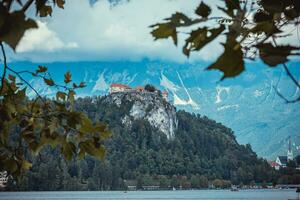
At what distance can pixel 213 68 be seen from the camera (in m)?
0.92

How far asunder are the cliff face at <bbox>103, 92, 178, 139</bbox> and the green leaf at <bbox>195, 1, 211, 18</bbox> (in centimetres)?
18331

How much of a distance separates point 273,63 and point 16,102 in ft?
5.35

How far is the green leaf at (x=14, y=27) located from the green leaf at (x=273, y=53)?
0.45 m

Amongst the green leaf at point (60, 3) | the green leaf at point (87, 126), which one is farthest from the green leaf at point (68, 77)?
the green leaf at point (87, 126)

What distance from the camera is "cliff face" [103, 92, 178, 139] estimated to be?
187 meters

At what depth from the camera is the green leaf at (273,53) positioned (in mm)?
1000

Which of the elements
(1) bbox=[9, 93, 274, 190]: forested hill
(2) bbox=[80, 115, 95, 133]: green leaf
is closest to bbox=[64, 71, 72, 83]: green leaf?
(2) bbox=[80, 115, 95, 133]: green leaf

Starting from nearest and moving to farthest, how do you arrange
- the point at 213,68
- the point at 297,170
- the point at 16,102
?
the point at 213,68, the point at 16,102, the point at 297,170

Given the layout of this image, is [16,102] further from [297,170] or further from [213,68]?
[297,170]

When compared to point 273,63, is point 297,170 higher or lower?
higher

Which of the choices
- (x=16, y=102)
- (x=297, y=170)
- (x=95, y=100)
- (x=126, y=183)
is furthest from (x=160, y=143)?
(x=16, y=102)

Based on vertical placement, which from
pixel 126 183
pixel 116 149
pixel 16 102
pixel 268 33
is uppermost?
pixel 116 149

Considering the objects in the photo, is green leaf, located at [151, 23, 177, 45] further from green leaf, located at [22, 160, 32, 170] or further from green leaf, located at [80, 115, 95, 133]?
green leaf, located at [22, 160, 32, 170]

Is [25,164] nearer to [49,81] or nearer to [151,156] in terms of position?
[49,81]
